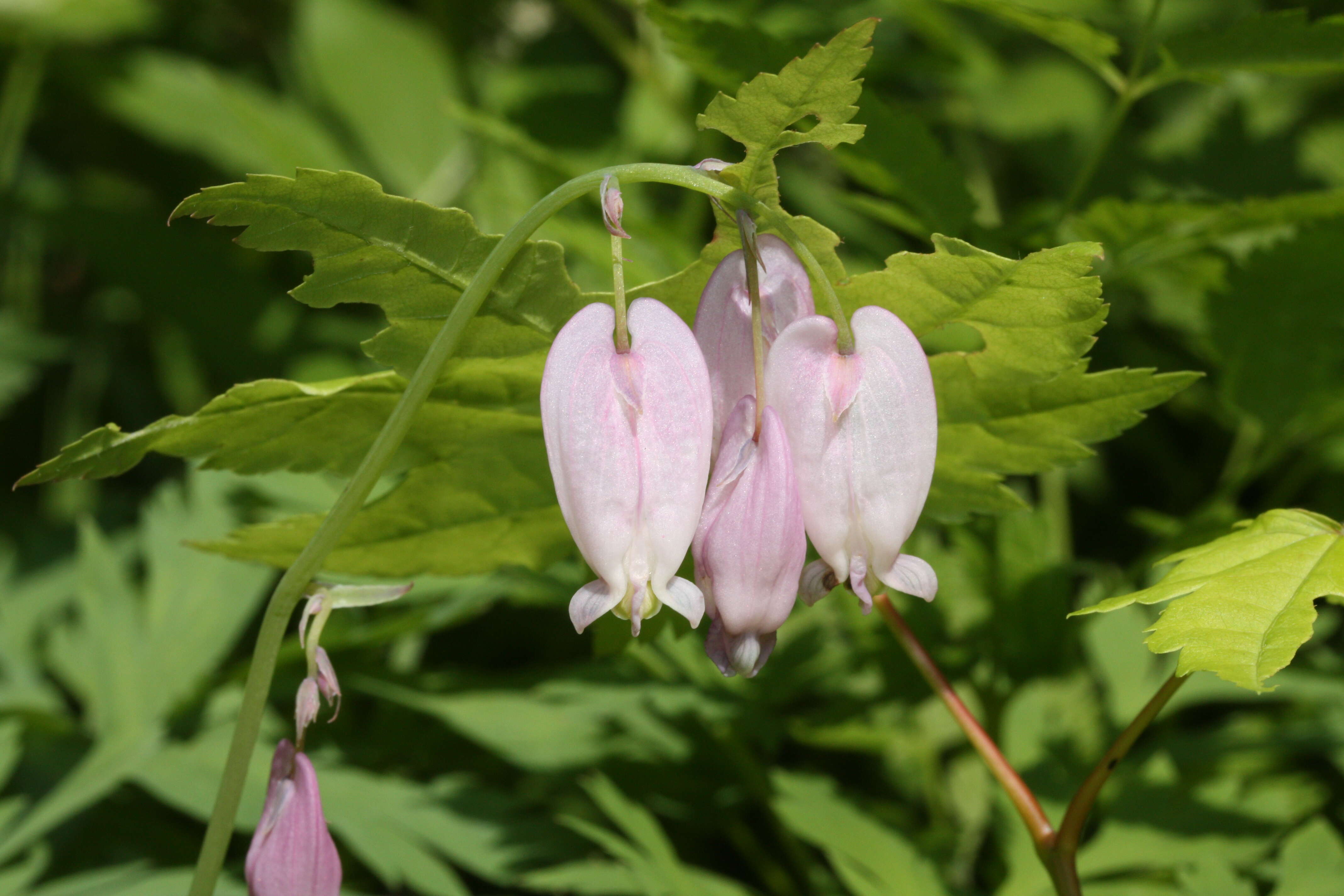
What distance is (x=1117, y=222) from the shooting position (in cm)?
119

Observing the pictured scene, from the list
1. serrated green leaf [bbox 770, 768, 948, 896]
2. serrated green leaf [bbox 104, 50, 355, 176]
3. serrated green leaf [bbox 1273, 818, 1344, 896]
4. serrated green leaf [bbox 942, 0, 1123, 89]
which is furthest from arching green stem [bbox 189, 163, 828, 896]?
serrated green leaf [bbox 104, 50, 355, 176]

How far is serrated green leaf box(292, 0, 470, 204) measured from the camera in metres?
2.61

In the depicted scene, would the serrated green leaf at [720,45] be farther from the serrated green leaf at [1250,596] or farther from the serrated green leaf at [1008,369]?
the serrated green leaf at [1250,596]

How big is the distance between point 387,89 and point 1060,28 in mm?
1871

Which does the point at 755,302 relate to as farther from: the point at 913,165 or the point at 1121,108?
the point at 1121,108

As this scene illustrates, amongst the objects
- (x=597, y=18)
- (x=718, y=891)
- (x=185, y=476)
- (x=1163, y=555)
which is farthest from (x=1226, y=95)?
(x=185, y=476)

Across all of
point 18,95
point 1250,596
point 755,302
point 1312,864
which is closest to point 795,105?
point 755,302

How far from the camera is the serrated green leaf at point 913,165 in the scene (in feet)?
3.68

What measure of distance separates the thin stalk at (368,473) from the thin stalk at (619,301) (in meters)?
0.05

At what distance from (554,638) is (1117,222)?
1.14m

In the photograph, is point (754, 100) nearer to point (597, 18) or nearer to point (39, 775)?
point (39, 775)

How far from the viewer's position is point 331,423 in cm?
95

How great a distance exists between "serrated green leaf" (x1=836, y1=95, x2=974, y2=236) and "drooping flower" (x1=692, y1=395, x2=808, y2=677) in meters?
0.44

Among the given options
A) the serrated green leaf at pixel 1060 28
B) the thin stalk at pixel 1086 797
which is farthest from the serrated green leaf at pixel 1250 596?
the serrated green leaf at pixel 1060 28
